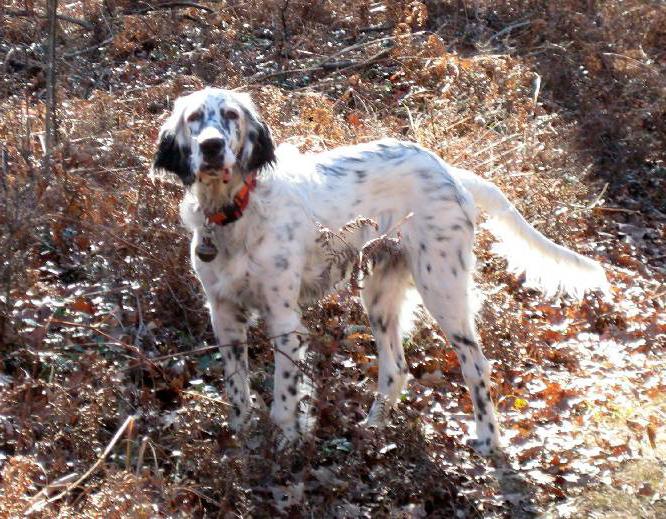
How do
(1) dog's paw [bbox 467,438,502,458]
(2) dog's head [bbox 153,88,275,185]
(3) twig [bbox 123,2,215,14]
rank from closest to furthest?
(2) dog's head [bbox 153,88,275,185]
(1) dog's paw [bbox 467,438,502,458]
(3) twig [bbox 123,2,215,14]

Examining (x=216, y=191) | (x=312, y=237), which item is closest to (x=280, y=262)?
(x=312, y=237)

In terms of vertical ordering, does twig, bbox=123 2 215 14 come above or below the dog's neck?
above

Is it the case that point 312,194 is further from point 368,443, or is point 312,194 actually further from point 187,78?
point 187,78

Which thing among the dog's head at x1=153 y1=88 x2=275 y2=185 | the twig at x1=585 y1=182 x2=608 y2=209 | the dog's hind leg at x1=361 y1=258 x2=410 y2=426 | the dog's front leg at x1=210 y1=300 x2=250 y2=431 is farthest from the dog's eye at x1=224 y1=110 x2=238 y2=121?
the twig at x1=585 y1=182 x2=608 y2=209

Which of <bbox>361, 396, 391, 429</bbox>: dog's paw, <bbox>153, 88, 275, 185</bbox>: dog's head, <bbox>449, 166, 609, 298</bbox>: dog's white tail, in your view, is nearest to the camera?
<bbox>153, 88, 275, 185</bbox>: dog's head

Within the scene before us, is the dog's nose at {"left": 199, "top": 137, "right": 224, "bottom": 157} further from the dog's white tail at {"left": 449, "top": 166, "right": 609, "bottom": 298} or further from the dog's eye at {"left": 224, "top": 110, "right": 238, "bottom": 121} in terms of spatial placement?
the dog's white tail at {"left": 449, "top": 166, "right": 609, "bottom": 298}

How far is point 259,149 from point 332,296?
4.96 feet

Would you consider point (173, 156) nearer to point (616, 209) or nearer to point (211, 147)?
point (211, 147)

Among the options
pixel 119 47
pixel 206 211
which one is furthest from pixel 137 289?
pixel 119 47

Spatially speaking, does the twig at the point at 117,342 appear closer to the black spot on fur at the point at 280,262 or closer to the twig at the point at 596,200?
the black spot on fur at the point at 280,262

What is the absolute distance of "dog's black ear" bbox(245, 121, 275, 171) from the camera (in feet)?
16.4

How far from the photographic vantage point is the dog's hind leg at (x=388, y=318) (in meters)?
5.83

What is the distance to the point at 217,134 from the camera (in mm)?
4754

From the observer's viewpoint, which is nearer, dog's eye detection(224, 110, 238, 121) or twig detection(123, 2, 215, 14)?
dog's eye detection(224, 110, 238, 121)
